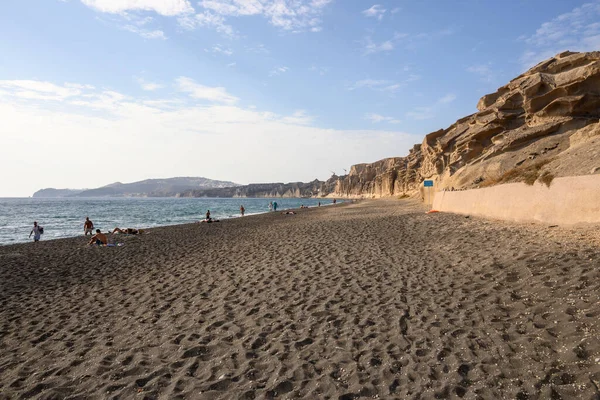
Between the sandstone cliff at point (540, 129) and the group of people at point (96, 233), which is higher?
the sandstone cliff at point (540, 129)

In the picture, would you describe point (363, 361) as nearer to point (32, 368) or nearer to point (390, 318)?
point (390, 318)

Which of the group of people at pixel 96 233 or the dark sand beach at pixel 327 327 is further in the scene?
the group of people at pixel 96 233

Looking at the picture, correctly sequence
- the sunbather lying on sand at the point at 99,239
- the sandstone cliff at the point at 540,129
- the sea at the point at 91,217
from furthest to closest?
the sea at the point at 91,217
the sunbather lying on sand at the point at 99,239
the sandstone cliff at the point at 540,129

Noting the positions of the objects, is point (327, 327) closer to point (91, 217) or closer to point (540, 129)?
point (540, 129)

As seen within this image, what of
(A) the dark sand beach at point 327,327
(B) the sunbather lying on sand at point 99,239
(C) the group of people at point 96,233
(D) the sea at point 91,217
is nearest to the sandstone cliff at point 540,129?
(A) the dark sand beach at point 327,327

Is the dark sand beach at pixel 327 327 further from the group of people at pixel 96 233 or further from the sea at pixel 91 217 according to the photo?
the sea at pixel 91 217

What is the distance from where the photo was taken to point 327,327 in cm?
580

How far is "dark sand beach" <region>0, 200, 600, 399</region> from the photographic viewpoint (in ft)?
13.8

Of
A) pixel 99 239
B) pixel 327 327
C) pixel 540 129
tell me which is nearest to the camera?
pixel 327 327

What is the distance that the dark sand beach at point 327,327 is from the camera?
421cm

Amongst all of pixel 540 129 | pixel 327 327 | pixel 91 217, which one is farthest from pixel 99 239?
pixel 91 217

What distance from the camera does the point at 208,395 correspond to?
410 centimetres

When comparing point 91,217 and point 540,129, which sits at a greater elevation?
point 540,129

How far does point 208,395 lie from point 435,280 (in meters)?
5.75
